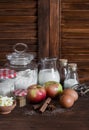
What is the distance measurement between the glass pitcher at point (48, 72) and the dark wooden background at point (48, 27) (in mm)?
902

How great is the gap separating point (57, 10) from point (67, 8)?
89 millimetres

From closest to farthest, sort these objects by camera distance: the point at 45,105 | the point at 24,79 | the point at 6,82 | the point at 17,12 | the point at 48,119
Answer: the point at 48,119 < the point at 45,105 < the point at 6,82 < the point at 24,79 < the point at 17,12

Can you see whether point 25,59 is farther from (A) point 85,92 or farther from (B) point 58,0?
(B) point 58,0

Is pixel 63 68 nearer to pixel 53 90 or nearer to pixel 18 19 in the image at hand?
pixel 53 90

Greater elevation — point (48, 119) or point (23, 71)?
point (23, 71)

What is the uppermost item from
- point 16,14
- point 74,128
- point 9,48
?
point 16,14

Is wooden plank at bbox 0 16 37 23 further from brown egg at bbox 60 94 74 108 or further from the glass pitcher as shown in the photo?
brown egg at bbox 60 94 74 108

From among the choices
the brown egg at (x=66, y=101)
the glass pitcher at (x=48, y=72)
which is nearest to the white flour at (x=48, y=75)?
the glass pitcher at (x=48, y=72)

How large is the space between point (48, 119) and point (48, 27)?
142cm

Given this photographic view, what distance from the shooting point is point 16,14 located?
8.43 ft

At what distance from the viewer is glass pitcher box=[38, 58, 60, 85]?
5.55 feet

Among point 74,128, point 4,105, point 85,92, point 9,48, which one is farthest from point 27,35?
point 74,128

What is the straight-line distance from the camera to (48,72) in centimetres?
170

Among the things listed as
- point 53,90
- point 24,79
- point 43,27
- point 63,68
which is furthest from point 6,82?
point 43,27
